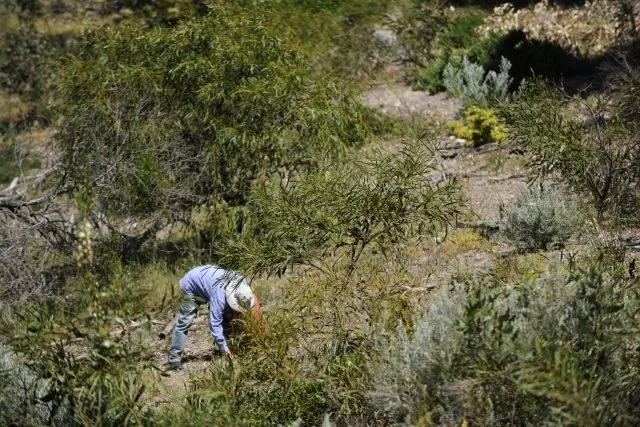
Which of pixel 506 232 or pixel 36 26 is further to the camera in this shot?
pixel 36 26

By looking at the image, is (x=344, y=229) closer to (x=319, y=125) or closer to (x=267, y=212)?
(x=267, y=212)

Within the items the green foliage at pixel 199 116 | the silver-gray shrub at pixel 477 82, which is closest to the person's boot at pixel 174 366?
the green foliage at pixel 199 116

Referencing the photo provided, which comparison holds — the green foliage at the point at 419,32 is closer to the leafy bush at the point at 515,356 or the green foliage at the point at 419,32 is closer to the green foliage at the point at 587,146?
the green foliage at the point at 587,146

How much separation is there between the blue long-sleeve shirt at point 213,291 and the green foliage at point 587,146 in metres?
2.85

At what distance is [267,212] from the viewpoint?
7496 mm

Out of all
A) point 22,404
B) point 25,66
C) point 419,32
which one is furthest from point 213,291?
point 25,66

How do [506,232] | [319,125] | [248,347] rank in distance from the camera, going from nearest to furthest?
[248,347] → [506,232] → [319,125]

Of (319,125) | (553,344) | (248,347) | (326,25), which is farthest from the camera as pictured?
(326,25)

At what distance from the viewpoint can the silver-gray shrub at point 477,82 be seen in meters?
14.6

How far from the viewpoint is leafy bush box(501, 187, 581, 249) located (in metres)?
9.14

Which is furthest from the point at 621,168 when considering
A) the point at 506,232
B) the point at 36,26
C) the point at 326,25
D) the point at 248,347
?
the point at 36,26

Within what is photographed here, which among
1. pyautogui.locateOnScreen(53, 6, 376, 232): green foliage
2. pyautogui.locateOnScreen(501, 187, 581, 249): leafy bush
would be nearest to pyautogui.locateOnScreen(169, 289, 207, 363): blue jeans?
pyautogui.locateOnScreen(53, 6, 376, 232): green foliage

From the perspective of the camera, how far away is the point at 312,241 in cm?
707

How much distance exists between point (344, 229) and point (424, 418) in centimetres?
218
